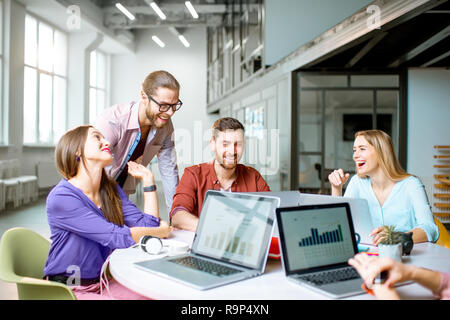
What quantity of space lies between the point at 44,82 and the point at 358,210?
10.6m

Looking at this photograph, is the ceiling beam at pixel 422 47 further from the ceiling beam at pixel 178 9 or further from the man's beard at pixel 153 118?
the ceiling beam at pixel 178 9

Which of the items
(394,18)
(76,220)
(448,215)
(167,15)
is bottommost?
(448,215)

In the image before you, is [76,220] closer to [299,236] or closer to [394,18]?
[299,236]

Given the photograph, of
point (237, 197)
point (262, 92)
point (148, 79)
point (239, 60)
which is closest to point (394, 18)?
point (148, 79)

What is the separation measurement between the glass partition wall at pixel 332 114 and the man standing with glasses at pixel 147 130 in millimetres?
3976

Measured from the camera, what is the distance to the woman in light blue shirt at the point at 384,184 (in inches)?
84.2

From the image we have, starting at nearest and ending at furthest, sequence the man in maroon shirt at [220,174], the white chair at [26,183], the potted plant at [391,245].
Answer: the potted plant at [391,245], the man in maroon shirt at [220,174], the white chair at [26,183]

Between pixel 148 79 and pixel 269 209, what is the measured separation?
1.40 m

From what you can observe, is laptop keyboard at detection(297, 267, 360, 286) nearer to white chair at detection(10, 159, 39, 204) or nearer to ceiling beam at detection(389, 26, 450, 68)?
ceiling beam at detection(389, 26, 450, 68)

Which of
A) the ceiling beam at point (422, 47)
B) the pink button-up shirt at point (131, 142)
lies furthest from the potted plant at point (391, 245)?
the ceiling beam at point (422, 47)

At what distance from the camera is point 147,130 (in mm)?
2701

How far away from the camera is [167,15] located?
11.2 m

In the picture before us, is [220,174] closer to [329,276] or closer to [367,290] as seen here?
[329,276]

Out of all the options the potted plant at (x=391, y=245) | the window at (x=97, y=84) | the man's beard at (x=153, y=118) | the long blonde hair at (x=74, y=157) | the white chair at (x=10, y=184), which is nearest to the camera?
the potted plant at (x=391, y=245)
